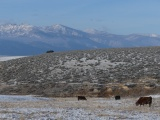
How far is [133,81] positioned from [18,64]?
2579cm

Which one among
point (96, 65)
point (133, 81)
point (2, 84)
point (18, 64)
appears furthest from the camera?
point (18, 64)

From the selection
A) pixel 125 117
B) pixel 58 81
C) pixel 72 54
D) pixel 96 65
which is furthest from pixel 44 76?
pixel 125 117

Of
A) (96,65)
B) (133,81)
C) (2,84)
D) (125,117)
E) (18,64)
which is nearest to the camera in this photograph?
(125,117)

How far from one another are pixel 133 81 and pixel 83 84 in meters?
7.00

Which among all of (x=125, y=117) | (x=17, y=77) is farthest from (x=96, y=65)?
(x=125, y=117)

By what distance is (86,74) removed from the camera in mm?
63562

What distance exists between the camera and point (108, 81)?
58.9 m

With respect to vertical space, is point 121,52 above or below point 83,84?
above

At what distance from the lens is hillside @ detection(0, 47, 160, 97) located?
55.0 m

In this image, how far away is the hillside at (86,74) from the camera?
55000 mm

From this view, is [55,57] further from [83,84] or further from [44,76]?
[83,84]

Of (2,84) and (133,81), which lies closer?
(133,81)

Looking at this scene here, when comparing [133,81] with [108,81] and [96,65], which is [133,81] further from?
[96,65]

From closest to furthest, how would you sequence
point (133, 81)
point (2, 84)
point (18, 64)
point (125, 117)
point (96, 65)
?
point (125, 117) < point (133, 81) < point (2, 84) < point (96, 65) < point (18, 64)
